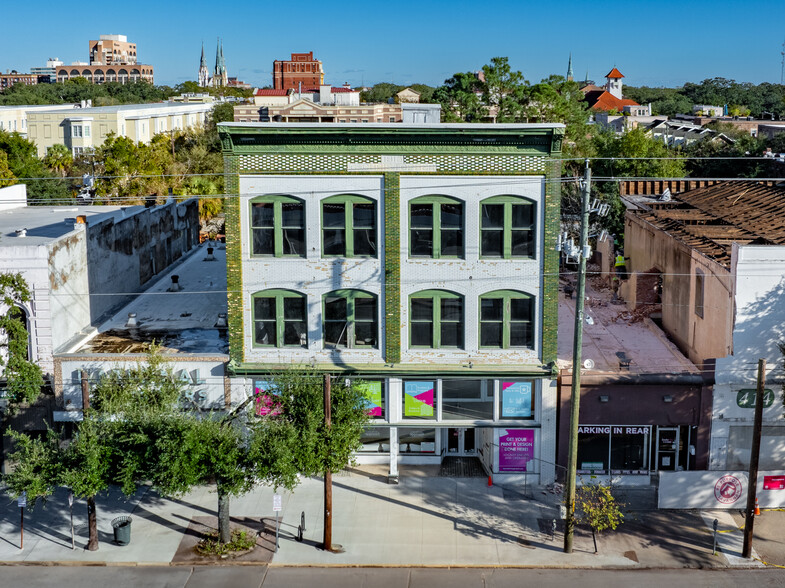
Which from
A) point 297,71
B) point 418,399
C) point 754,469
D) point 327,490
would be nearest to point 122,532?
point 327,490

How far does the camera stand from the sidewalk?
24328 millimetres

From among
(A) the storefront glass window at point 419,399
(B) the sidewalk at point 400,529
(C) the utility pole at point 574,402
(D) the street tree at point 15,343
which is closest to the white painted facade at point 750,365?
(B) the sidewalk at point 400,529

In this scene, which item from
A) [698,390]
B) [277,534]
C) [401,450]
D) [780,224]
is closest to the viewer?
[277,534]

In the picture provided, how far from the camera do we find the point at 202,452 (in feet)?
74.4

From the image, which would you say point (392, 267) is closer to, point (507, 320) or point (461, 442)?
A: point (507, 320)

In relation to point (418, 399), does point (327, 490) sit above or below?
below

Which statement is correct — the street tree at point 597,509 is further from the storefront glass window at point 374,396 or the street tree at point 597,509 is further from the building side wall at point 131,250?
the building side wall at point 131,250

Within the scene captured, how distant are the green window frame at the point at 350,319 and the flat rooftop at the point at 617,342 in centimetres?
642

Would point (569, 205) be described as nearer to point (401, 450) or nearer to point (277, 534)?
point (401, 450)

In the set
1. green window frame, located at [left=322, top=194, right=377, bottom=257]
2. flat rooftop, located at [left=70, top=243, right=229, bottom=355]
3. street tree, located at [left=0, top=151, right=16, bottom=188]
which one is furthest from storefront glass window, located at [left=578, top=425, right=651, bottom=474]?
street tree, located at [left=0, top=151, right=16, bottom=188]

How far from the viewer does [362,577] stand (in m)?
23.4

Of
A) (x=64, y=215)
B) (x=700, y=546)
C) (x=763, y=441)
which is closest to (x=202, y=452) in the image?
(x=700, y=546)

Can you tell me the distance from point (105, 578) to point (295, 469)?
5.74m

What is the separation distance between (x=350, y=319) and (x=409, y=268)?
8.12 ft
